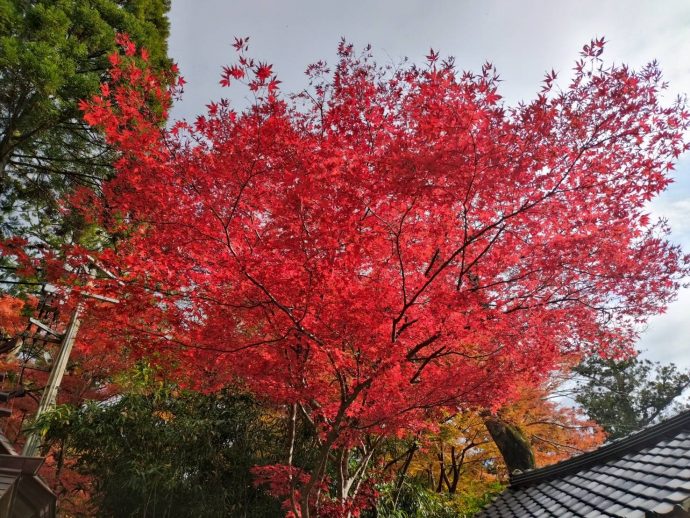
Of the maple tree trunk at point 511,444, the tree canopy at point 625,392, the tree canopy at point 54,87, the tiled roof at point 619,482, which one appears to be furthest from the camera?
the tree canopy at point 625,392

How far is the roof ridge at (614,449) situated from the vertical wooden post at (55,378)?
31.1 feet

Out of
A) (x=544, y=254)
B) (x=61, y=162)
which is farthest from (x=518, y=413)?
(x=61, y=162)

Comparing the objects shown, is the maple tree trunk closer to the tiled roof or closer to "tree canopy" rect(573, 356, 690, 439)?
the tiled roof

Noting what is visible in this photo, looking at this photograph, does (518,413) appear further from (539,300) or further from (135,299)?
(135,299)

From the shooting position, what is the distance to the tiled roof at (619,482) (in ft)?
12.4

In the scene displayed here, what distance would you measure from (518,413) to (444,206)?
7465mm

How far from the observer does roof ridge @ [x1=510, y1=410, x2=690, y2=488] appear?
16.5ft

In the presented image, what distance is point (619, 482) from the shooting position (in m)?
4.68

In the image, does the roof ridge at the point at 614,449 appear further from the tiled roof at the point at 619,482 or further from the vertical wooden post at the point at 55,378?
the vertical wooden post at the point at 55,378

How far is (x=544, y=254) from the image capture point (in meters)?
5.89

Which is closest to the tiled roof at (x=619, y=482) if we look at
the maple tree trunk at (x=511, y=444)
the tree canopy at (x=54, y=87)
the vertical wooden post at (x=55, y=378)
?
the maple tree trunk at (x=511, y=444)

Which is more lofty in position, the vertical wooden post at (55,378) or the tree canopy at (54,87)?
the tree canopy at (54,87)

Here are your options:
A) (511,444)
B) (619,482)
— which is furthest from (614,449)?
(511,444)

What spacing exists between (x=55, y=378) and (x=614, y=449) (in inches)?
430
